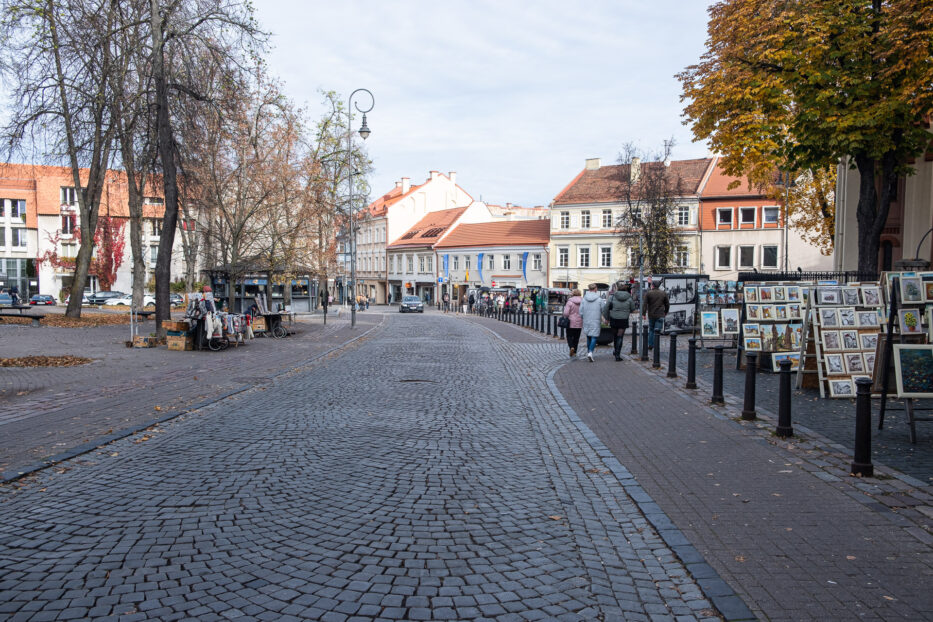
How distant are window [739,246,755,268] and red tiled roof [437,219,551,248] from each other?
58.3 ft

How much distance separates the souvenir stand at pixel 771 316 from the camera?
13141mm

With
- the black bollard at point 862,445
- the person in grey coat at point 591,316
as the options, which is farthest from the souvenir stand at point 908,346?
the person in grey coat at point 591,316

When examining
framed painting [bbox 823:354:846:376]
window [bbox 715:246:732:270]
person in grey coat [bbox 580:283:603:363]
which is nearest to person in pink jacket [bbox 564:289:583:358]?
person in grey coat [bbox 580:283:603:363]

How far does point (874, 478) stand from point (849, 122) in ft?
37.3

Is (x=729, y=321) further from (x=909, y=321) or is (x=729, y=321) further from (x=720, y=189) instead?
(x=720, y=189)

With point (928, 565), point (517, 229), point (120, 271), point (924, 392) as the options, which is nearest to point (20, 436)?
point (928, 565)

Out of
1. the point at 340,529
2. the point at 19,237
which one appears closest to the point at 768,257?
the point at 340,529

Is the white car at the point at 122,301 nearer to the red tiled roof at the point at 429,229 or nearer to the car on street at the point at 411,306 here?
the car on street at the point at 411,306

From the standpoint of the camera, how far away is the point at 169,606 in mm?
3727

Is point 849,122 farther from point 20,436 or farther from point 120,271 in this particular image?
point 120,271

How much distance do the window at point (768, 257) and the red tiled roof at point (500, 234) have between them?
19328 mm

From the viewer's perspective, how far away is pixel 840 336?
1034 centimetres

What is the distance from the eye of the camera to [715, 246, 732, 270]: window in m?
56.7

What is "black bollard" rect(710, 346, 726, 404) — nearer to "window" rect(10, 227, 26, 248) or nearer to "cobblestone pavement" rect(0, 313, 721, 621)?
"cobblestone pavement" rect(0, 313, 721, 621)
